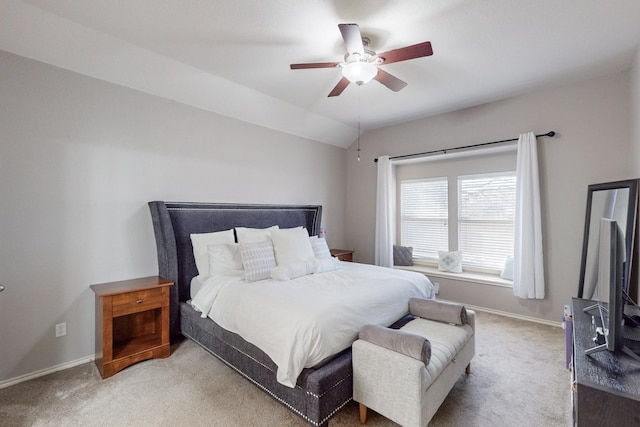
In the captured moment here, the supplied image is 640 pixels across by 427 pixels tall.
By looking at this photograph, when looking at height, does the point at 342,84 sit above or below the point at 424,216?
above

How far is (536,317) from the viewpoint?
3.54m

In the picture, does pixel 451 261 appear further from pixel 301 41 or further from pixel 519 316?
pixel 301 41

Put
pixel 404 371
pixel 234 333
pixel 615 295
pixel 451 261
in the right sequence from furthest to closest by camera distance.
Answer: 1. pixel 451 261
2. pixel 234 333
3. pixel 404 371
4. pixel 615 295

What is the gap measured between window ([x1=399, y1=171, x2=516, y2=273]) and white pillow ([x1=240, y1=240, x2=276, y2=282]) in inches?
114

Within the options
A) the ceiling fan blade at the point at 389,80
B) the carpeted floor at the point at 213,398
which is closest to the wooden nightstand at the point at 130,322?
the carpeted floor at the point at 213,398

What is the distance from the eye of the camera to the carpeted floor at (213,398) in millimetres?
1881

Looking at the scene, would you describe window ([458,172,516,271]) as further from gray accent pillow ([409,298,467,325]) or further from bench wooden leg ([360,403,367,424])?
bench wooden leg ([360,403,367,424])

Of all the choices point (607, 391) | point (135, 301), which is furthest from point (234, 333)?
point (607, 391)

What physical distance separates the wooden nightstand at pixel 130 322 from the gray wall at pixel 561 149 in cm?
370

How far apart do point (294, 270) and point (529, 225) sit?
9.30ft

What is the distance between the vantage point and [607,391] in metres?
1.13

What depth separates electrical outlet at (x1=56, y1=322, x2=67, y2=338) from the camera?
2482 millimetres

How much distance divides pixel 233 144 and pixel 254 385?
2.76 meters

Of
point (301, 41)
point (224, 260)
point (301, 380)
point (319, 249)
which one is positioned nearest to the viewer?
point (301, 380)
